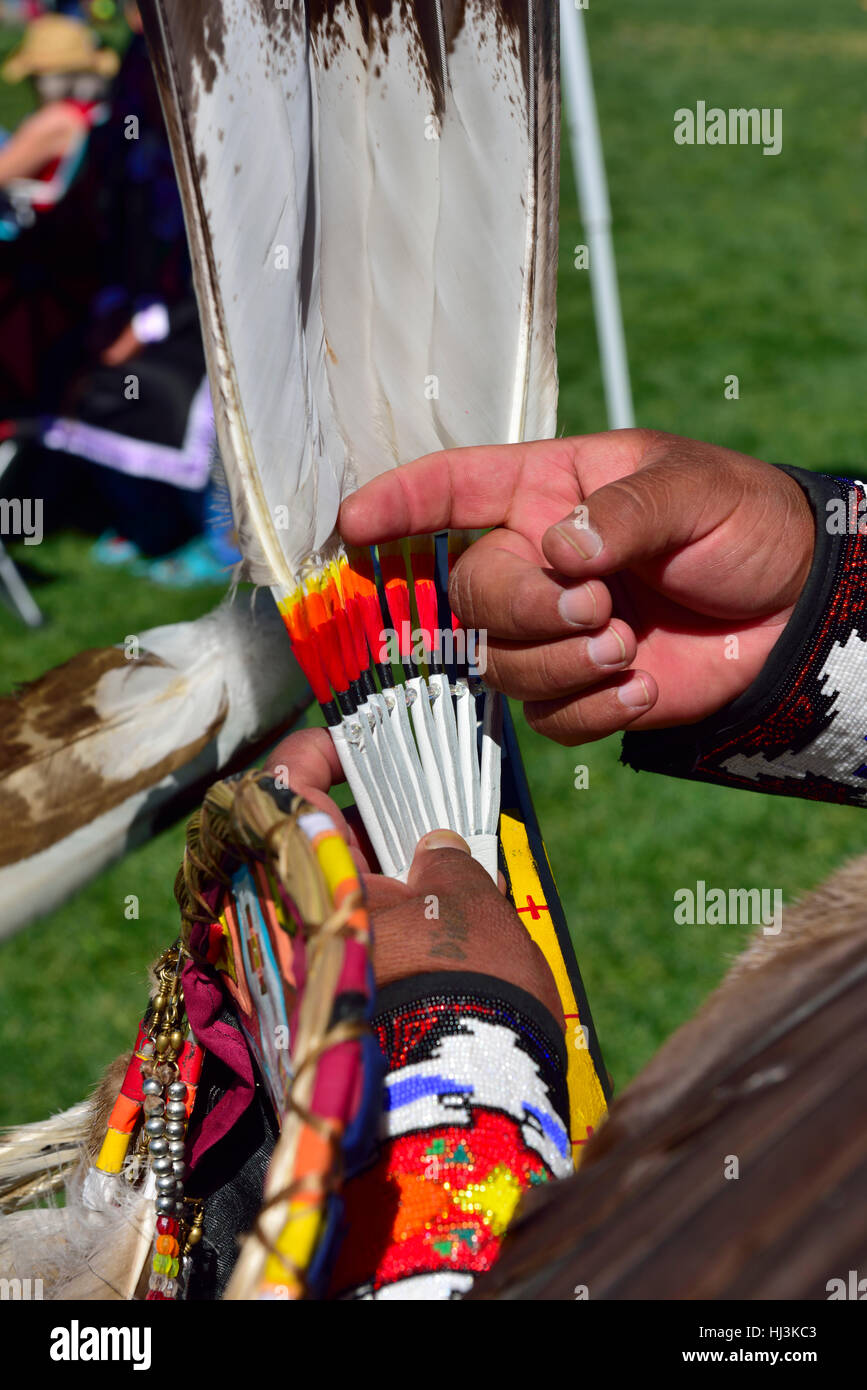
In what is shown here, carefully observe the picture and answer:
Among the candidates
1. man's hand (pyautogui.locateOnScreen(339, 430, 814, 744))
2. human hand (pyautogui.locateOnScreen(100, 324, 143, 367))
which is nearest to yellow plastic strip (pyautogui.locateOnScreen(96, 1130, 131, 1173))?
man's hand (pyautogui.locateOnScreen(339, 430, 814, 744))

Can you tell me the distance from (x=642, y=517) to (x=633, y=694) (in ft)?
0.58

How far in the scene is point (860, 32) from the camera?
34.7ft

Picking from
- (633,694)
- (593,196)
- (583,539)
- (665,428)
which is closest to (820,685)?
(633,694)

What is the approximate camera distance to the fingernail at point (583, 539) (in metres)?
0.92

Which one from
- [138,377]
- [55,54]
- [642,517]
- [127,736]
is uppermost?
[55,54]

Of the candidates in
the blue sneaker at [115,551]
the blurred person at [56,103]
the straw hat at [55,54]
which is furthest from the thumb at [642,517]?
the straw hat at [55,54]

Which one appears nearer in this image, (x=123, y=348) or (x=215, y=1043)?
(x=215, y=1043)

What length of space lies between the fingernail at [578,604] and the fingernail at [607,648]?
0.11ft

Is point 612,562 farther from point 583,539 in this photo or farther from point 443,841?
point 443,841

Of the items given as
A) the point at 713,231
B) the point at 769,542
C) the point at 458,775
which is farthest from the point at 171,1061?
the point at 713,231

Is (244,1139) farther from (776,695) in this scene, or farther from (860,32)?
(860,32)

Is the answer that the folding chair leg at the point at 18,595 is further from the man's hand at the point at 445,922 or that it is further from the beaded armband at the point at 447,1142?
the beaded armband at the point at 447,1142

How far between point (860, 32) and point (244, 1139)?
1240 cm

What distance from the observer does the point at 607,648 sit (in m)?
1.00
